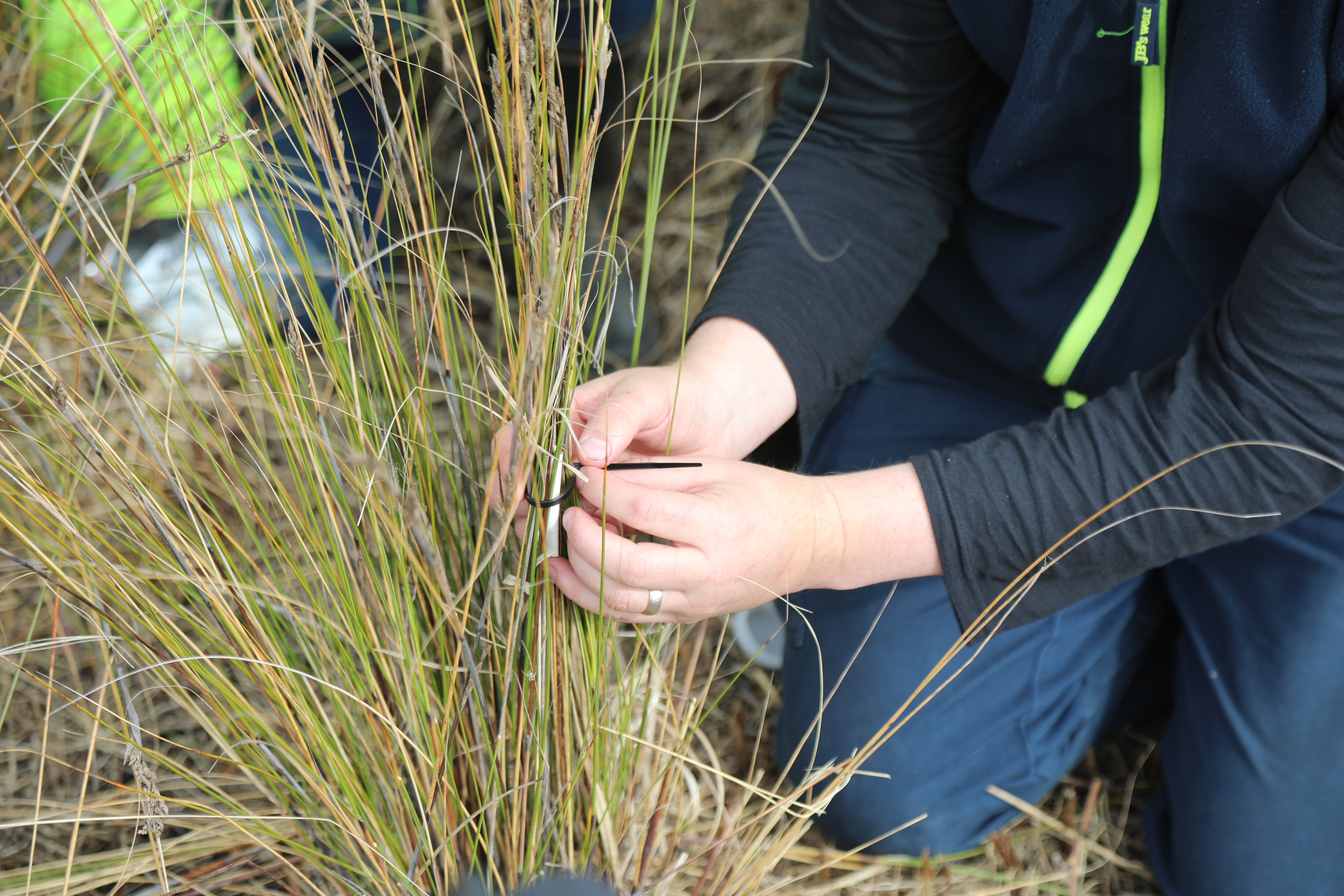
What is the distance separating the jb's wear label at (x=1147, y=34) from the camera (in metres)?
0.76

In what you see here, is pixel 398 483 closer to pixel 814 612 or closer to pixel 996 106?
pixel 814 612

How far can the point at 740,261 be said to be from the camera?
944 mm

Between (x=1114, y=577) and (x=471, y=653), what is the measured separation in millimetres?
560

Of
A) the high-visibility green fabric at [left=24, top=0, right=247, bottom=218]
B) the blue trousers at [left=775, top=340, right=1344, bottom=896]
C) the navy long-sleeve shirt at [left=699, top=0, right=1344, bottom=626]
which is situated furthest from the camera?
the blue trousers at [left=775, top=340, right=1344, bottom=896]

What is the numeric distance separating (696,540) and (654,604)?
0.06 metres

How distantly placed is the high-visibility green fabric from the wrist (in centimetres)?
49

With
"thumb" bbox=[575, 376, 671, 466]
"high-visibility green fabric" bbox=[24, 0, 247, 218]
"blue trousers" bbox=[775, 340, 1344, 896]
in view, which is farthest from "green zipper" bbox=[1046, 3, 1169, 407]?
"high-visibility green fabric" bbox=[24, 0, 247, 218]

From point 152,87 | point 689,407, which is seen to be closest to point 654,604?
point 689,407

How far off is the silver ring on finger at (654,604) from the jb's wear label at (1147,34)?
0.58 m

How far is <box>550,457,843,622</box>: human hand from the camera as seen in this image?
64cm

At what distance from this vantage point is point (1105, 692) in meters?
1.09

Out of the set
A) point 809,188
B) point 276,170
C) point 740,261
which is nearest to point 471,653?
point 276,170

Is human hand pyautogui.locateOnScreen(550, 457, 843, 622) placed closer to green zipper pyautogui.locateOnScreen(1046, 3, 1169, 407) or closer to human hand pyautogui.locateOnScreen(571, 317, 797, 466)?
human hand pyautogui.locateOnScreen(571, 317, 797, 466)

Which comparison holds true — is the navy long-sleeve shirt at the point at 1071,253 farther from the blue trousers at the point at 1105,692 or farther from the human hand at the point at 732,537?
the blue trousers at the point at 1105,692
